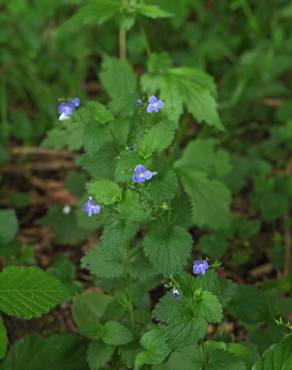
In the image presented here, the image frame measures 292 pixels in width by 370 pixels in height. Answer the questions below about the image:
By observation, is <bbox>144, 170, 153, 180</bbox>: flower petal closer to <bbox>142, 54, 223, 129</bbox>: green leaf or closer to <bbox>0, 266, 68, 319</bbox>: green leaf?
<bbox>0, 266, 68, 319</bbox>: green leaf

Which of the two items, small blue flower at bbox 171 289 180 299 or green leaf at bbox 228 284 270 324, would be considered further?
green leaf at bbox 228 284 270 324

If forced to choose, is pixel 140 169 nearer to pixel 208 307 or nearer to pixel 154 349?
pixel 208 307

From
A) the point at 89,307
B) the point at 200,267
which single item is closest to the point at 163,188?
the point at 200,267

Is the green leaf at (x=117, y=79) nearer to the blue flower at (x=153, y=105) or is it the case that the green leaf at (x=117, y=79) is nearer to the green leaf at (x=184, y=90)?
the green leaf at (x=184, y=90)

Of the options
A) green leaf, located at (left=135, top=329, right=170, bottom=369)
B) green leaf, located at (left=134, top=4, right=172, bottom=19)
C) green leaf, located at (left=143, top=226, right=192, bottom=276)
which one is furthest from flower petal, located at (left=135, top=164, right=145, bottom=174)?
green leaf, located at (left=134, top=4, right=172, bottom=19)

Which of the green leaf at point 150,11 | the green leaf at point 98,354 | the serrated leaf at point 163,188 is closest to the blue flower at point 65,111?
the serrated leaf at point 163,188
